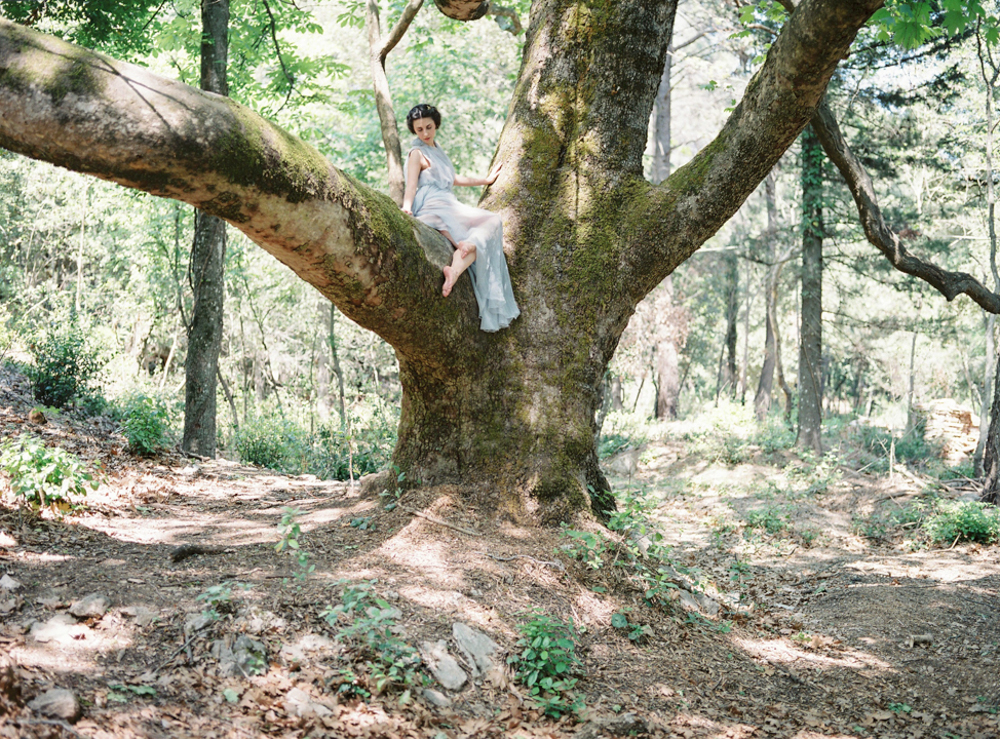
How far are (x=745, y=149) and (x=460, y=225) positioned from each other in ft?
6.47

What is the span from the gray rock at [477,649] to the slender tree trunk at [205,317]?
239 inches

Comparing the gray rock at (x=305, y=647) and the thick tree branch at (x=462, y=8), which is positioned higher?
the thick tree branch at (x=462, y=8)

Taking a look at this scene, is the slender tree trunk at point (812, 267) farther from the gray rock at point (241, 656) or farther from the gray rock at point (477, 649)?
the gray rock at point (241, 656)

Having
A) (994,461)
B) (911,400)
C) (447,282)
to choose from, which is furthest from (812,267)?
(447,282)

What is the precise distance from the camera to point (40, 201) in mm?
17859

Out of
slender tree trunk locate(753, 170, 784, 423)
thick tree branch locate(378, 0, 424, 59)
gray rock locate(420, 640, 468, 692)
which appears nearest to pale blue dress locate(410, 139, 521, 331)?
thick tree branch locate(378, 0, 424, 59)

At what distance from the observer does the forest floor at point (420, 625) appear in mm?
3146

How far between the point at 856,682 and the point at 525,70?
4863 millimetres

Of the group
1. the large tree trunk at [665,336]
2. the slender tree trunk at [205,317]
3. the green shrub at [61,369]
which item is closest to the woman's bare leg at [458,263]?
the slender tree trunk at [205,317]

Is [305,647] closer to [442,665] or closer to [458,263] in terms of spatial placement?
[442,665]

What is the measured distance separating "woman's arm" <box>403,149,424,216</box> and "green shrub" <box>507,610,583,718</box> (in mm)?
2921

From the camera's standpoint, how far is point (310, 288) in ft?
58.4

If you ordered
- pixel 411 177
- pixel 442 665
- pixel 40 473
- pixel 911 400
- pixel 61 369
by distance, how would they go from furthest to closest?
1. pixel 911 400
2. pixel 61 369
3. pixel 411 177
4. pixel 40 473
5. pixel 442 665

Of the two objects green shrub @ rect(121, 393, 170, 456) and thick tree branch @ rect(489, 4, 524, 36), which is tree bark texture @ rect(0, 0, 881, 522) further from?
green shrub @ rect(121, 393, 170, 456)
